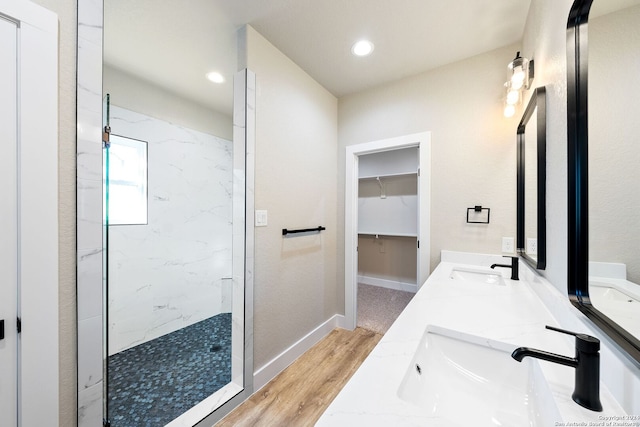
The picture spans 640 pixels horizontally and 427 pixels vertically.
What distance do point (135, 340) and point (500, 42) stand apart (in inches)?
157

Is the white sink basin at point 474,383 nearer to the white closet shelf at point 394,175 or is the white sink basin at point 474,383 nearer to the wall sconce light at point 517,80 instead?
the wall sconce light at point 517,80

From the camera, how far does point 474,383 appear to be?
795mm

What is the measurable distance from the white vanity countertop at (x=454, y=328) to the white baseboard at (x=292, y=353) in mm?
1304

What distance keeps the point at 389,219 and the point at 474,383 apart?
3309mm

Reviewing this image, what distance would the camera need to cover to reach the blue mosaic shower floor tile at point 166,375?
148 centimetres

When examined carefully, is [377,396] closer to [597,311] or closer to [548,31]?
[597,311]

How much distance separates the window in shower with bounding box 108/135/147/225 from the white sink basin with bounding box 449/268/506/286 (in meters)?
2.83

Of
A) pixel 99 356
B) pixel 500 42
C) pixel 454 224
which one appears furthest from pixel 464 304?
pixel 500 42

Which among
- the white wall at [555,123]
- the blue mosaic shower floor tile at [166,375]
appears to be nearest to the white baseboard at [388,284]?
the blue mosaic shower floor tile at [166,375]

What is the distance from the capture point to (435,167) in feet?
6.89

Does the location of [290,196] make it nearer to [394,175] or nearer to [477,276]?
[477,276]

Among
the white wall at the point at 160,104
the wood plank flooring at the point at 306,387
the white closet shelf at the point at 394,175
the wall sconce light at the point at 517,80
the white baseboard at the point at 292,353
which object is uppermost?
the white wall at the point at 160,104

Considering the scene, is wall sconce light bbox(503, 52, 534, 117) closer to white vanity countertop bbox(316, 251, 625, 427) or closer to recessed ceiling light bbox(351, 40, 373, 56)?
recessed ceiling light bbox(351, 40, 373, 56)

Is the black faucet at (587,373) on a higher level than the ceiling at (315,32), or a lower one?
lower
